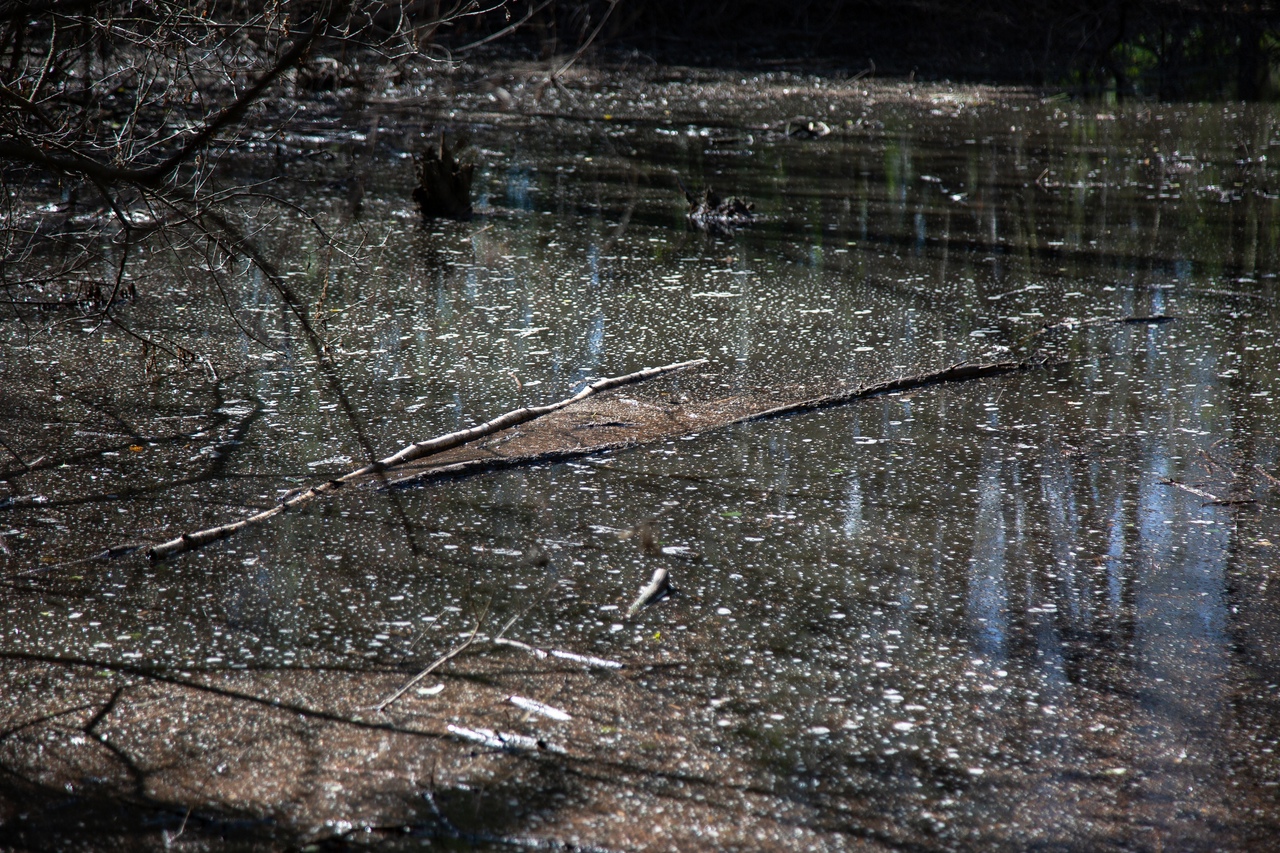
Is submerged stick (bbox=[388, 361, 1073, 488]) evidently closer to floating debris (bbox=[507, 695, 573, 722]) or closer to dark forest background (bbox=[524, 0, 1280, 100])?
floating debris (bbox=[507, 695, 573, 722])

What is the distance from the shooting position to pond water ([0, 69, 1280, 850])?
7.19 ft

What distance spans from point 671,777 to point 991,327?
10.6ft

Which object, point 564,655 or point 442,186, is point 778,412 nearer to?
point 564,655

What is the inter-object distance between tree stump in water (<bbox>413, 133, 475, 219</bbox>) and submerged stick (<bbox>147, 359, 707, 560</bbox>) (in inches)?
107

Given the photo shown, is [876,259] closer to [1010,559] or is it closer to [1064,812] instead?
[1010,559]

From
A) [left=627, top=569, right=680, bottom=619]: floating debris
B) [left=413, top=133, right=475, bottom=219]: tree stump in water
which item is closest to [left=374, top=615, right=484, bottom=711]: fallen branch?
[left=627, top=569, right=680, bottom=619]: floating debris

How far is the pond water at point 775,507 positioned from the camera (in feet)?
7.19

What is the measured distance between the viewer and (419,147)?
27.9ft

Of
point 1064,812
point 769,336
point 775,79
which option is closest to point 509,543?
point 1064,812

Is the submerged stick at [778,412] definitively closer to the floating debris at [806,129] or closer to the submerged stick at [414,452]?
the submerged stick at [414,452]

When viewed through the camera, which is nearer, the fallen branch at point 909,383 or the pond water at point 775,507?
the pond water at point 775,507

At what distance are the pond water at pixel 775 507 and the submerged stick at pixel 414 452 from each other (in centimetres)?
6

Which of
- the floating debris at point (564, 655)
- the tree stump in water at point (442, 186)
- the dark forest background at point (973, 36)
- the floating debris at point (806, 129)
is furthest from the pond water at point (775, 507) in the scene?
the dark forest background at point (973, 36)

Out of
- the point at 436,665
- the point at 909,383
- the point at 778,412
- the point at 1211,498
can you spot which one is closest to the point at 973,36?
the point at 909,383
